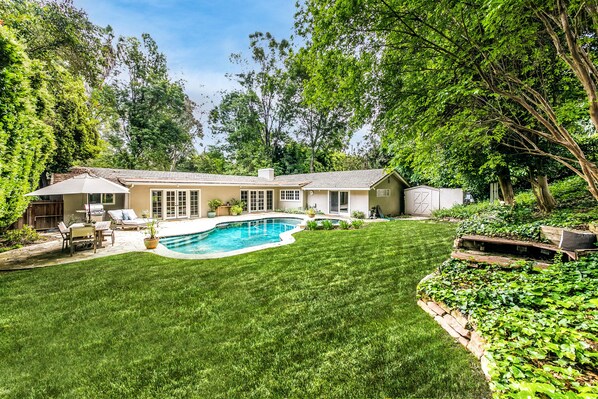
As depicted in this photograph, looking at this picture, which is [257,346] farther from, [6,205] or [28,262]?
[6,205]

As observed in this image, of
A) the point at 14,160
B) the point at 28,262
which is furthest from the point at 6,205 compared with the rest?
the point at 28,262

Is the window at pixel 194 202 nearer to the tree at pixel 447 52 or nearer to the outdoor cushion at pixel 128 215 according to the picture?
the outdoor cushion at pixel 128 215

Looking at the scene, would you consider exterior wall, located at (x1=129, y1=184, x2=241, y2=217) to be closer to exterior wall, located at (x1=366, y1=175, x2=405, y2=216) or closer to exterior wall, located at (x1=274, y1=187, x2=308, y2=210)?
exterior wall, located at (x1=274, y1=187, x2=308, y2=210)

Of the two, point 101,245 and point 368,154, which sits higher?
point 368,154

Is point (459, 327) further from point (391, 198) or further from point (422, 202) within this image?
point (422, 202)

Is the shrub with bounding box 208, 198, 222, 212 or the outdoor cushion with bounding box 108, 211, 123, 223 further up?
A: the shrub with bounding box 208, 198, 222, 212

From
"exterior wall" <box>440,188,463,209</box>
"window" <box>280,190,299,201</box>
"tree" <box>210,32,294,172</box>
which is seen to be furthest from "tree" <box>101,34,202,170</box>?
"exterior wall" <box>440,188,463,209</box>

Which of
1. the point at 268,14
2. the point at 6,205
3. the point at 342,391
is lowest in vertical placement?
the point at 342,391

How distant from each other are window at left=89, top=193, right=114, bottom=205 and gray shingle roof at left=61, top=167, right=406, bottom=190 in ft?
3.46

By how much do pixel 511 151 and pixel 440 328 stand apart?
786 cm

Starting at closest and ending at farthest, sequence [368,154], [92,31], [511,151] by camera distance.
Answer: [511,151], [92,31], [368,154]

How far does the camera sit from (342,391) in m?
2.48

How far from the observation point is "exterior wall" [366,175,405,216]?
18.0 meters

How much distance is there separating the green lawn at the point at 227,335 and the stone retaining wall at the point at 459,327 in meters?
0.12
